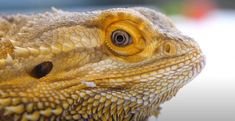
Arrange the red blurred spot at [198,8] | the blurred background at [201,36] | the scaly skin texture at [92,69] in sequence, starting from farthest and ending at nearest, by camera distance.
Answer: the red blurred spot at [198,8], the blurred background at [201,36], the scaly skin texture at [92,69]

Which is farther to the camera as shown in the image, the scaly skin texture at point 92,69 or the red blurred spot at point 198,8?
the red blurred spot at point 198,8

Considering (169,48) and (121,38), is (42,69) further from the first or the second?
(169,48)

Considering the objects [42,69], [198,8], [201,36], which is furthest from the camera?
[198,8]

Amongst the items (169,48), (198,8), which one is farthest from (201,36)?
(169,48)

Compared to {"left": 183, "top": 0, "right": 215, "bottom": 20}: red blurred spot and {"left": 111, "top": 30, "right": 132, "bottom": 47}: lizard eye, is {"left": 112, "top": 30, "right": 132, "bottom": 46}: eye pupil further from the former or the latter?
{"left": 183, "top": 0, "right": 215, "bottom": 20}: red blurred spot

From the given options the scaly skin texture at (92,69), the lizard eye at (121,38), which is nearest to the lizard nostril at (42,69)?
the scaly skin texture at (92,69)

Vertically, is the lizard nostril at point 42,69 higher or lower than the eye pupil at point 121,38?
lower

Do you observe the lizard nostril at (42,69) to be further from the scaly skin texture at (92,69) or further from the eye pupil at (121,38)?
the eye pupil at (121,38)

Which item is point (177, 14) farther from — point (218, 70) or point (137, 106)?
point (137, 106)

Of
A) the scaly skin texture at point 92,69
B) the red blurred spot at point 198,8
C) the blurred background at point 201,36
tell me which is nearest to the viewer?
the scaly skin texture at point 92,69
